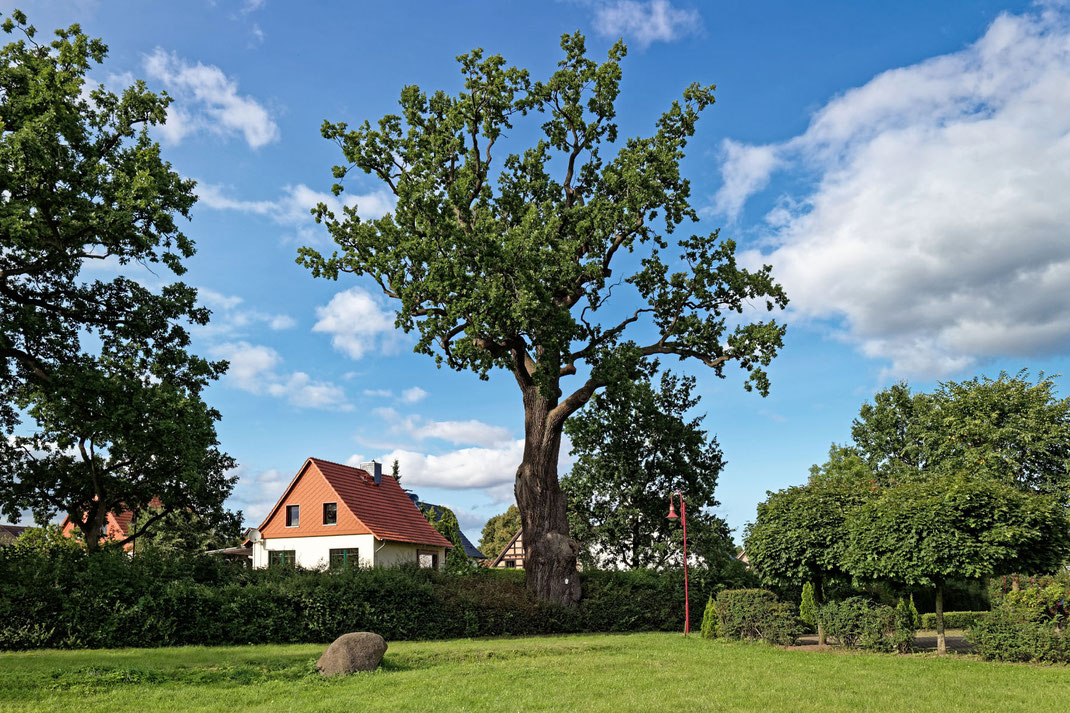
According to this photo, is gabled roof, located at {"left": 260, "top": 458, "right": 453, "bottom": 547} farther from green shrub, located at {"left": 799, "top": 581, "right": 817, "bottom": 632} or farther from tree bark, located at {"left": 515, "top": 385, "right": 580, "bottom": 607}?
green shrub, located at {"left": 799, "top": 581, "right": 817, "bottom": 632}

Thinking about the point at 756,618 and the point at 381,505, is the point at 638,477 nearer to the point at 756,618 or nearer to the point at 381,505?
the point at 756,618

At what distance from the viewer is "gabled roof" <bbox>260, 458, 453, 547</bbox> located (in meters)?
42.9

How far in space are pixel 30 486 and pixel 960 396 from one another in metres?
41.1

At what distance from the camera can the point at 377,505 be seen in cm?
4522

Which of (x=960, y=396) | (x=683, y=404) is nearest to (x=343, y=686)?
(x=683, y=404)

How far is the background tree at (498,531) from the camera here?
267ft

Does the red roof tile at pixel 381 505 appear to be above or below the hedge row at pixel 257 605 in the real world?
above

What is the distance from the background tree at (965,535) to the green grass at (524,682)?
81.6 inches

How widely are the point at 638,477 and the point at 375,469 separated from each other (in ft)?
66.8

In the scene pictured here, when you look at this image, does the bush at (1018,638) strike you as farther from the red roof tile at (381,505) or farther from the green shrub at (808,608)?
the red roof tile at (381,505)

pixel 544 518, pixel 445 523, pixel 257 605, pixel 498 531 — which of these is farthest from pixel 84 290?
pixel 498 531

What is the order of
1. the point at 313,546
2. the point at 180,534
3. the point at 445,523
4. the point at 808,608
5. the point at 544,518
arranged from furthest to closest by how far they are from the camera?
1. the point at 445,523
2. the point at 313,546
3. the point at 180,534
4. the point at 544,518
5. the point at 808,608

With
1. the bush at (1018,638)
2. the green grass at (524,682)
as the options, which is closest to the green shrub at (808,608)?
the green grass at (524,682)

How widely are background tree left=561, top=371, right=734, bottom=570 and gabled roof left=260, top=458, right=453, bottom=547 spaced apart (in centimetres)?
1374
